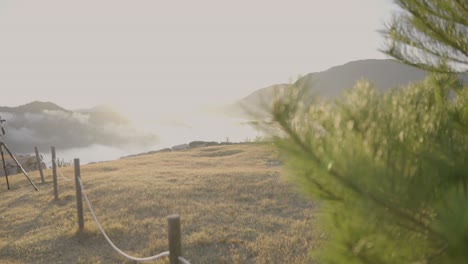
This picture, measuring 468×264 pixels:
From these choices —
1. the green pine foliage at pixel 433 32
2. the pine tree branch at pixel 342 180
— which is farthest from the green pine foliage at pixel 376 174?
the green pine foliage at pixel 433 32

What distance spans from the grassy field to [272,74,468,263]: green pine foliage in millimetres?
5362

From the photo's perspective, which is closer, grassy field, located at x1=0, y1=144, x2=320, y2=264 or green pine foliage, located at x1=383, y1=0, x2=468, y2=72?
green pine foliage, located at x1=383, y1=0, x2=468, y2=72

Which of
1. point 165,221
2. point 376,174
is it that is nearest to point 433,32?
point 376,174

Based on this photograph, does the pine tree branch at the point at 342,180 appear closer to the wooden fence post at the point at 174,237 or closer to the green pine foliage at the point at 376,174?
the green pine foliage at the point at 376,174

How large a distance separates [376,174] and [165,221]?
29.6 feet

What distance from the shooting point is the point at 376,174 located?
158 centimetres

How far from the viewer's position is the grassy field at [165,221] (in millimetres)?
7973

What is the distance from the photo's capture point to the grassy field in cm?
797

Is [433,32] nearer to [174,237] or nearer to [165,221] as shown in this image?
[174,237]

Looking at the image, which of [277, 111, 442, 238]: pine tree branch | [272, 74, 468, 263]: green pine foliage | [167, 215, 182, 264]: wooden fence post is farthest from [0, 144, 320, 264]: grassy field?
[277, 111, 442, 238]: pine tree branch

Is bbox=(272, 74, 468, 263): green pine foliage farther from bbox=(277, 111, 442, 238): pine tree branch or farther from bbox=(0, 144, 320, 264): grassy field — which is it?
bbox=(0, 144, 320, 264): grassy field

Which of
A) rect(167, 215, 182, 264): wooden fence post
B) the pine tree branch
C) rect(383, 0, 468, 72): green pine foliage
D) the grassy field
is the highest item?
rect(383, 0, 468, 72): green pine foliage

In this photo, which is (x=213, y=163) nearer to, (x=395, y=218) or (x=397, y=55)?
(x=397, y=55)

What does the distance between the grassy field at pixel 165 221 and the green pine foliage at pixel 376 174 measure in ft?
17.6
